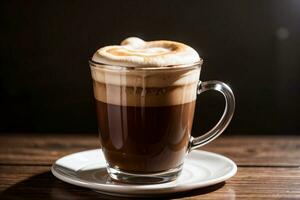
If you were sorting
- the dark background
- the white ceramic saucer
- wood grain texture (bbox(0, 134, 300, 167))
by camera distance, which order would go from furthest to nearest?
the dark background < wood grain texture (bbox(0, 134, 300, 167)) < the white ceramic saucer

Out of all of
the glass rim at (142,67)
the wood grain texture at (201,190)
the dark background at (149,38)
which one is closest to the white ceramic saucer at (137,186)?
the wood grain texture at (201,190)

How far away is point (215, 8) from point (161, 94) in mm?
686

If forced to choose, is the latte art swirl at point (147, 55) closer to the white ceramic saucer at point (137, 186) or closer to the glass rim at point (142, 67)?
the glass rim at point (142, 67)

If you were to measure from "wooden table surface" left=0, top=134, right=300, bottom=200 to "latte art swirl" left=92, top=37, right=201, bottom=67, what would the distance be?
163 millimetres

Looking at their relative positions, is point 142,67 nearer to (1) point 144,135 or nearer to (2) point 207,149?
(1) point 144,135

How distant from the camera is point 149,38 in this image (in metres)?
1.44

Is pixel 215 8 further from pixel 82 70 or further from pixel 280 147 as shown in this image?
pixel 280 147

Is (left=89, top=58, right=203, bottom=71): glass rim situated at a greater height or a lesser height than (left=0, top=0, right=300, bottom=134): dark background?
greater

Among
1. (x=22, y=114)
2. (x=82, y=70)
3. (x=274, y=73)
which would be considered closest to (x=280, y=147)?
(x=274, y=73)

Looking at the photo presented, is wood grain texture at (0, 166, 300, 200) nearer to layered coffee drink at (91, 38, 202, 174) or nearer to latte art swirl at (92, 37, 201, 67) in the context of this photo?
layered coffee drink at (91, 38, 202, 174)

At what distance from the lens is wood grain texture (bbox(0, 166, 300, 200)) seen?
2.56 feet

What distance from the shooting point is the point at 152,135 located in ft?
2.59

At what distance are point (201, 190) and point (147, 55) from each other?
182 millimetres

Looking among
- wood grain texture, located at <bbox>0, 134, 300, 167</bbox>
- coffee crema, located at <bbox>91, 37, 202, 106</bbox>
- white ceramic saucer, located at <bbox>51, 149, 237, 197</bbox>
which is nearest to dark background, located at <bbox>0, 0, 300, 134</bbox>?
wood grain texture, located at <bbox>0, 134, 300, 167</bbox>
